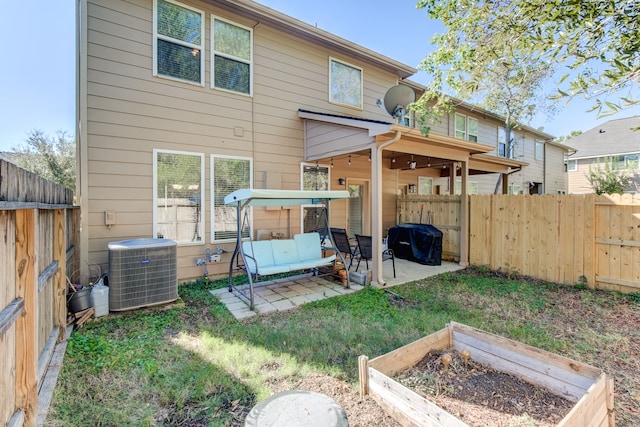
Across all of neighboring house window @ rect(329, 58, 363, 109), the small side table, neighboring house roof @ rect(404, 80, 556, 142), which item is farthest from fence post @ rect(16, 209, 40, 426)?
neighboring house window @ rect(329, 58, 363, 109)

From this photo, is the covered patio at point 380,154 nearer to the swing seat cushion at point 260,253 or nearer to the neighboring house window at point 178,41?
the swing seat cushion at point 260,253

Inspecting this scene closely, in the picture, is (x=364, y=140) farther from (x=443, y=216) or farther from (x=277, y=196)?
(x=443, y=216)

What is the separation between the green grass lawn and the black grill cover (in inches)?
86.3

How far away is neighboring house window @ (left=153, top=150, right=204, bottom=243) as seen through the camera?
5441mm

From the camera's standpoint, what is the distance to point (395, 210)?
9914 mm

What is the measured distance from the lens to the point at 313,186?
7617 mm

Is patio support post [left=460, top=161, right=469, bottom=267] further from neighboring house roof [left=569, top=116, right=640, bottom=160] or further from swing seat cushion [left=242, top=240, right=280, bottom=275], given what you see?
neighboring house roof [left=569, top=116, right=640, bottom=160]

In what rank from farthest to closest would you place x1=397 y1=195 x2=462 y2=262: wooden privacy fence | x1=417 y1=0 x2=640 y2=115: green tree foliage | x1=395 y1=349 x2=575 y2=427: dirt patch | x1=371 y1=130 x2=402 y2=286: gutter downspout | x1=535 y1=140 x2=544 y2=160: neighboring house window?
x1=535 y1=140 x2=544 y2=160: neighboring house window, x1=397 y1=195 x2=462 y2=262: wooden privacy fence, x1=371 y1=130 x2=402 y2=286: gutter downspout, x1=417 y1=0 x2=640 y2=115: green tree foliage, x1=395 y1=349 x2=575 y2=427: dirt patch

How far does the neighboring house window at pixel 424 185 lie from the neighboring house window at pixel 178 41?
839 centimetres

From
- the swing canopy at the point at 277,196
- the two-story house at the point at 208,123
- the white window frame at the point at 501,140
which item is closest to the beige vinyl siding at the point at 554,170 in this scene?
the white window frame at the point at 501,140

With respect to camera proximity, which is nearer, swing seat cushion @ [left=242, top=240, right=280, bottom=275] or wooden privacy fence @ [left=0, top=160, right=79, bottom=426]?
wooden privacy fence @ [left=0, top=160, right=79, bottom=426]

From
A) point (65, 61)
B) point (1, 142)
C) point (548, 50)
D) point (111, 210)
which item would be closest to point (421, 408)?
point (548, 50)

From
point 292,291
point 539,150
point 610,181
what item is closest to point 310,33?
point 292,291

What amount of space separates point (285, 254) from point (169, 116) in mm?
3401
